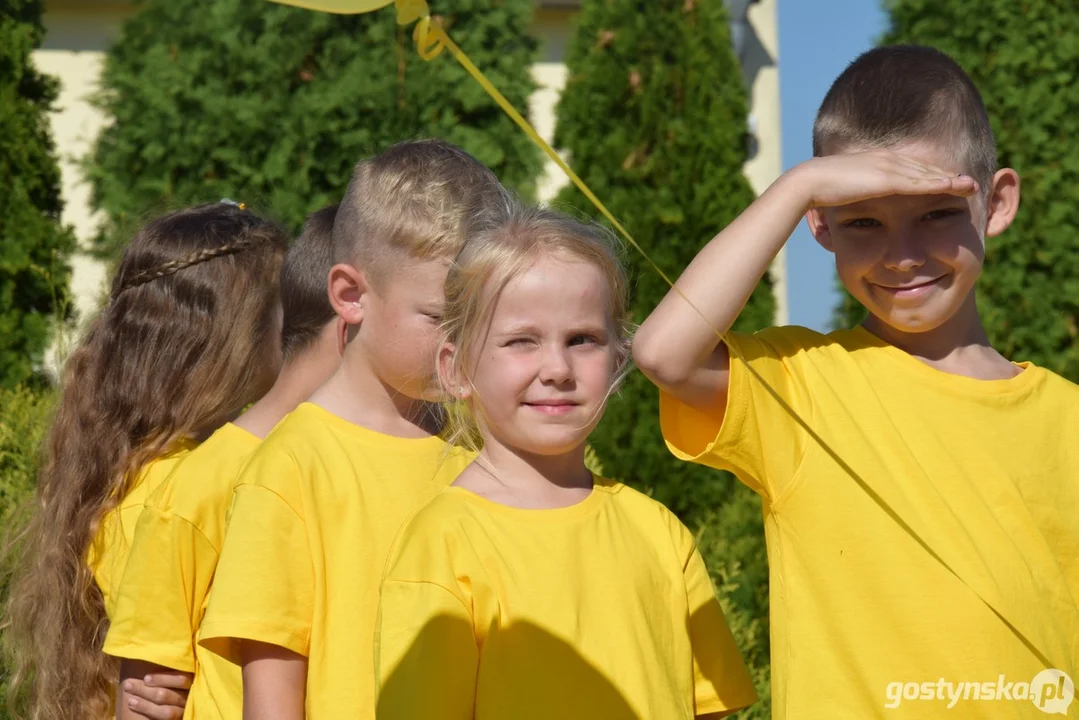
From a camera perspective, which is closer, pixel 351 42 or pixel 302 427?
pixel 302 427

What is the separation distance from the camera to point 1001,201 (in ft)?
8.68

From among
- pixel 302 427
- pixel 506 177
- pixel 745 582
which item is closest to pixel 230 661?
pixel 302 427

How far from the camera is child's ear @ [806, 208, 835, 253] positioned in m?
2.56

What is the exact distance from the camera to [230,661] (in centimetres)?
275

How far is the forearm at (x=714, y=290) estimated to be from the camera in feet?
7.42

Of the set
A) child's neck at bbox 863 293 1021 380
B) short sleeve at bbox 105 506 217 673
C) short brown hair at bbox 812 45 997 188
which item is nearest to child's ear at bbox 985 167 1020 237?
short brown hair at bbox 812 45 997 188

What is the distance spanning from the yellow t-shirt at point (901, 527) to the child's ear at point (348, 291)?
0.82 metres

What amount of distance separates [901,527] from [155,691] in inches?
68.4

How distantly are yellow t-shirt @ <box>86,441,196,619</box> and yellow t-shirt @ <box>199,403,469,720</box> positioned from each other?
729 millimetres

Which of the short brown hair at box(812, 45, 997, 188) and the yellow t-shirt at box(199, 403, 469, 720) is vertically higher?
the short brown hair at box(812, 45, 997, 188)

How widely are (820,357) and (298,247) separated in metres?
1.55

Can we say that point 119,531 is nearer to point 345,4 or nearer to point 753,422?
point 753,422

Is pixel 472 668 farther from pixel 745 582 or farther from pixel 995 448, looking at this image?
pixel 745 582

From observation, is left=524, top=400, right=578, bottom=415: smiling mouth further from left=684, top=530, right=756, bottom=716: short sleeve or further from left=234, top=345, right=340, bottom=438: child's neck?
left=234, top=345, right=340, bottom=438: child's neck
